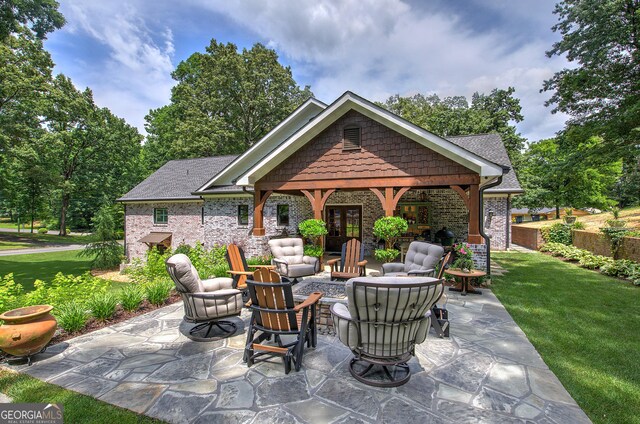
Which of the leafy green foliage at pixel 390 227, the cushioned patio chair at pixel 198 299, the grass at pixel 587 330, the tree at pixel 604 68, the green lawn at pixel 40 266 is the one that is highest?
the tree at pixel 604 68

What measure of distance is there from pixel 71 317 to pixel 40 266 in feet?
48.3

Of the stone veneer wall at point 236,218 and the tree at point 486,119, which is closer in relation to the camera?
the stone veneer wall at point 236,218

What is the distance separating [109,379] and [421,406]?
10.3 feet

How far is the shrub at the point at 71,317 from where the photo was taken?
13.6 ft

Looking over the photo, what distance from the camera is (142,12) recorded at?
25.7 ft

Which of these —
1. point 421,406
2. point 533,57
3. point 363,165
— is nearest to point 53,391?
point 421,406

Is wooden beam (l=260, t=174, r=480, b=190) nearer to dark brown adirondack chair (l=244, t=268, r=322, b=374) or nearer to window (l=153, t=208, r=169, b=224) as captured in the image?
dark brown adirondack chair (l=244, t=268, r=322, b=374)

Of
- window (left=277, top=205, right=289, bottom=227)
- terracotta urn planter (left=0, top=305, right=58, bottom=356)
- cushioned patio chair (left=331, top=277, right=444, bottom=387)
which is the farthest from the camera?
window (left=277, top=205, right=289, bottom=227)

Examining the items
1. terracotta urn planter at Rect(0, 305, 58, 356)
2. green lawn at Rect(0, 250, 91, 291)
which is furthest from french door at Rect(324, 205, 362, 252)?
green lawn at Rect(0, 250, 91, 291)

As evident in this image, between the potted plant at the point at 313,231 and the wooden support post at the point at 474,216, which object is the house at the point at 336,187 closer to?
the wooden support post at the point at 474,216

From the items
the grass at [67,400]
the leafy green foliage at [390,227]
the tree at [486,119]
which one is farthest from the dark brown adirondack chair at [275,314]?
the tree at [486,119]

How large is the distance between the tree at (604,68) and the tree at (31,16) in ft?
55.4

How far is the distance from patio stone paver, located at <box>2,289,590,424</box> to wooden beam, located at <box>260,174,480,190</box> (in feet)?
13.6

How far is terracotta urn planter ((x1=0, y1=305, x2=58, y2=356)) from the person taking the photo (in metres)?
3.26
